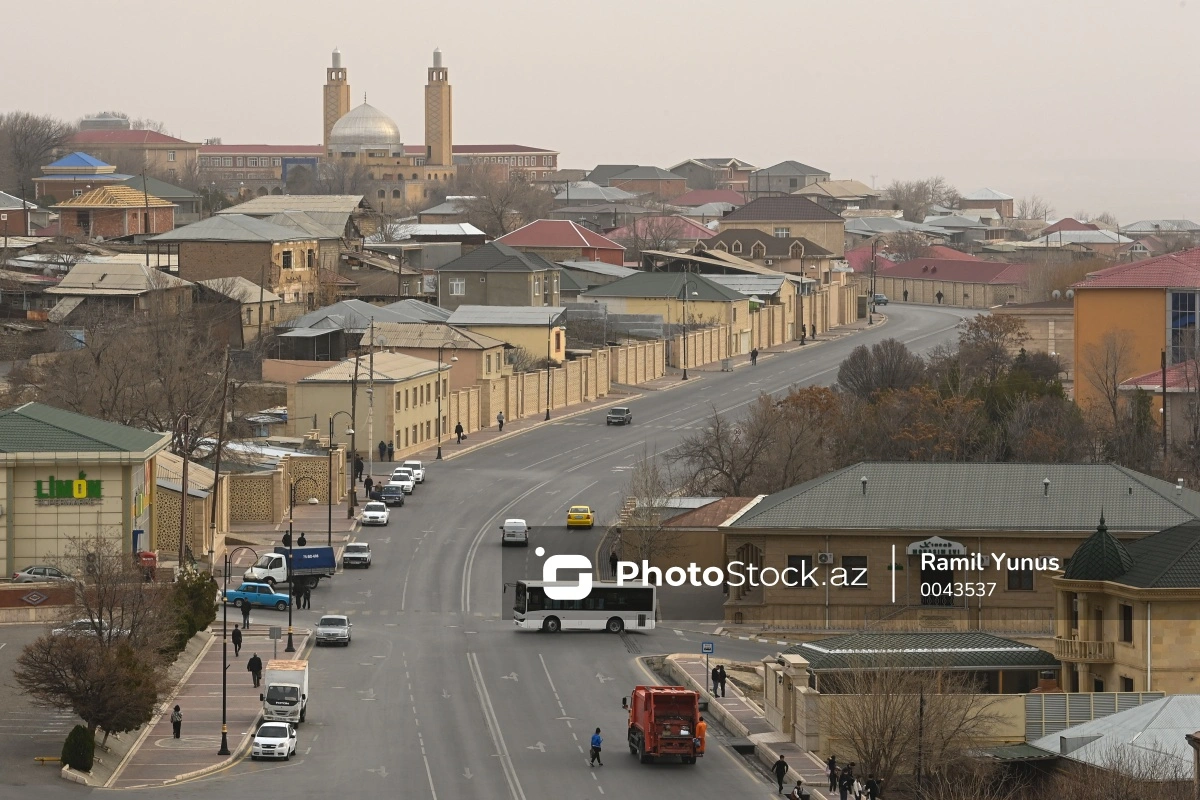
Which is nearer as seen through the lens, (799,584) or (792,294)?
(799,584)

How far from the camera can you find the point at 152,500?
70.8 metres

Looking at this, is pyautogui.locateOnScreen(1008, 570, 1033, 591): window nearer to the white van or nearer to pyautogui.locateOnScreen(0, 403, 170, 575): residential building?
the white van

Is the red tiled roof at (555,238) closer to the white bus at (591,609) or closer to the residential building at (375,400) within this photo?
the residential building at (375,400)

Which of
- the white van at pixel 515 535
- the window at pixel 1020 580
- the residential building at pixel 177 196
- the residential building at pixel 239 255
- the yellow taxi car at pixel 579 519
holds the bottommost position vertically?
the window at pixel 1020 580

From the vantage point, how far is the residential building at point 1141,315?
110750 mm

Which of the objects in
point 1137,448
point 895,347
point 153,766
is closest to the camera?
point 153,766

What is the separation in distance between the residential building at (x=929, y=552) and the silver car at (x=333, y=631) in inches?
483

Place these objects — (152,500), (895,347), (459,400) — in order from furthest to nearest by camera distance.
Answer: (895,347), (459,400), (152,500)

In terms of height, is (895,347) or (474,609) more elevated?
(895,347)

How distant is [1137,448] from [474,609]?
31797mm

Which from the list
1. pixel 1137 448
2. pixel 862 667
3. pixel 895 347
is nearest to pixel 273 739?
pixel 862 667

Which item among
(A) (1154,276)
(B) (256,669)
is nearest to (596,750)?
(B) (256,669)

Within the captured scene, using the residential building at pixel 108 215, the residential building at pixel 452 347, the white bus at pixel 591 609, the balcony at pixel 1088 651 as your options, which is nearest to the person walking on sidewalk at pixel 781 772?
the balcony at pixel 1088 651

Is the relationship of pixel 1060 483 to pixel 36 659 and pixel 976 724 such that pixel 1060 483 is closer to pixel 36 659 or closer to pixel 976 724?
pixel 976 724
